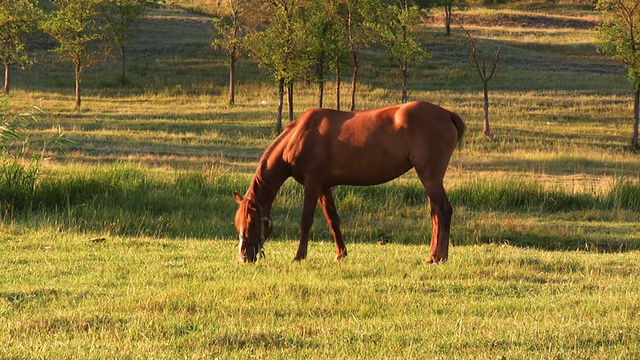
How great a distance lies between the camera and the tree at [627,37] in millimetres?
36000

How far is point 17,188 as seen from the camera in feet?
47.1

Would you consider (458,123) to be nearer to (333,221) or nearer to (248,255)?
(333,221)

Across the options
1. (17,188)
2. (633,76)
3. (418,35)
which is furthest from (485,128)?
(17,188)

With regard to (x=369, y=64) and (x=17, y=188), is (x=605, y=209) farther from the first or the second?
(x=369, y=64)

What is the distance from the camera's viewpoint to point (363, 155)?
10.3m

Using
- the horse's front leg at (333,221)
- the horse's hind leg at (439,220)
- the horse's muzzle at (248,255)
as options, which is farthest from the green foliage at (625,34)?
the horse's muzzle at (248,255)

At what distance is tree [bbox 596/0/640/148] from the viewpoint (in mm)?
36000

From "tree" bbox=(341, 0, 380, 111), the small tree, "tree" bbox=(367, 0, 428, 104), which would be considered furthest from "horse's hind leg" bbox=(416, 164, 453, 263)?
"tree" bbox=(341, 0, 380, 111)

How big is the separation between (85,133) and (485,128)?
674 inches

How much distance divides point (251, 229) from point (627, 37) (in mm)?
31320

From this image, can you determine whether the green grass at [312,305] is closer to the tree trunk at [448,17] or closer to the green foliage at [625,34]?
the green foliage at [625,34]

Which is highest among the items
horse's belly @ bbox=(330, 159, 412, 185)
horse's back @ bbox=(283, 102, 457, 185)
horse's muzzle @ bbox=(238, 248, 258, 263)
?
horse's back @ bbox=(283, 102, 457, 185)

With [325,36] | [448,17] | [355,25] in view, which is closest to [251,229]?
[325,36]

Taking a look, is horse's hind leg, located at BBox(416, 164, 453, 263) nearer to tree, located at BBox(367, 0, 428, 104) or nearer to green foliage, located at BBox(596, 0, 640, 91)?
green foliage, located at BBox(596, 0, 640, 91)
